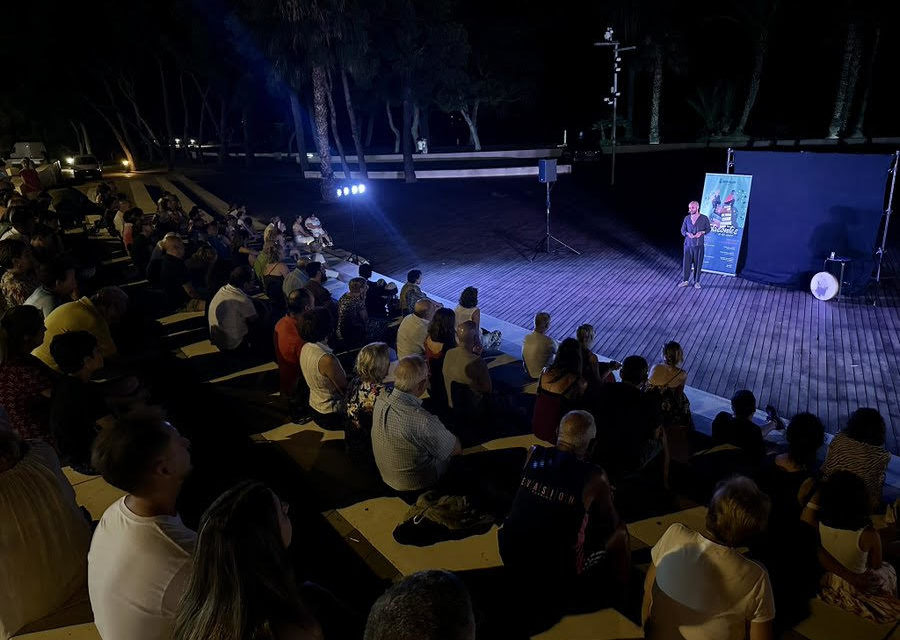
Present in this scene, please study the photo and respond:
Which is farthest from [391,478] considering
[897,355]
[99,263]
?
[99,263]

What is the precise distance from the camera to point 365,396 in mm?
4297

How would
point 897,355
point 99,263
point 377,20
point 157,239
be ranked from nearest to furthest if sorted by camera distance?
point 897,355, point 157,239, point 99,263, point 377,20

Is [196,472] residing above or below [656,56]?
below

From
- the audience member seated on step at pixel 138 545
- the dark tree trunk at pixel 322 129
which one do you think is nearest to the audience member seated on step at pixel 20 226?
the audience member seated on step at pixel 138 545

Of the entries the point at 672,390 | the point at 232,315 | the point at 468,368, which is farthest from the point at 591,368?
the point at 232,315

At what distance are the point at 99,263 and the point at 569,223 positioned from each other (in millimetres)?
12067

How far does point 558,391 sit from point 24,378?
12.0 feet

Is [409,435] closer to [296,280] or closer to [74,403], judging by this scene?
[74,403]

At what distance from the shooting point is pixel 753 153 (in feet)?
38.5

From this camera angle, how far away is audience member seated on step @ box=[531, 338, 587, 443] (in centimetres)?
455

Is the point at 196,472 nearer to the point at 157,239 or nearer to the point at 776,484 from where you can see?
the point at 776,484

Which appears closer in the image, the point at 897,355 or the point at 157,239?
the point at 897,355

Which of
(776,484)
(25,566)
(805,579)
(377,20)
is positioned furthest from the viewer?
(377,20)

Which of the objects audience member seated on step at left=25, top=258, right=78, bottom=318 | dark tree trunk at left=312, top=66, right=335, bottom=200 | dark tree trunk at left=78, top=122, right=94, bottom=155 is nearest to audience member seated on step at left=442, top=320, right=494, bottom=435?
audience member seated on step at left=25, top=258, right=78, bottom=318
